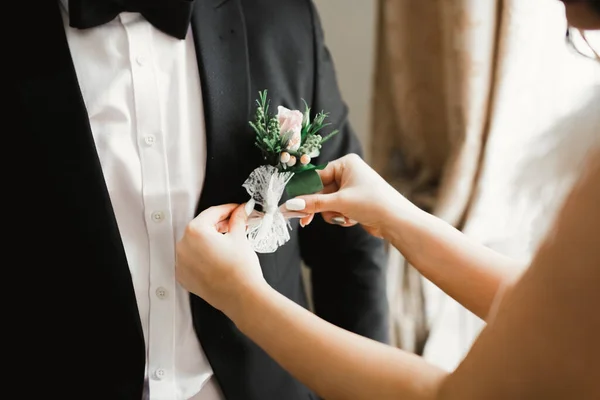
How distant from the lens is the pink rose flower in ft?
2.71

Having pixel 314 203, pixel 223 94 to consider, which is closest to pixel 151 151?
pixel 223 94

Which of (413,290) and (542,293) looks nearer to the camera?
(542,293)

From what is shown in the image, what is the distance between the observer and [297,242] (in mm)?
1055

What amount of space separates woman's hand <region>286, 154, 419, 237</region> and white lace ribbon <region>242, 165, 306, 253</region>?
0.02 meters

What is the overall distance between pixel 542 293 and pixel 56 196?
595 mm

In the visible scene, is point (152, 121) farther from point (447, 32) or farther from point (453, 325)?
point (453, 325)

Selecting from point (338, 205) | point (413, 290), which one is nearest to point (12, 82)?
point (338, 205)

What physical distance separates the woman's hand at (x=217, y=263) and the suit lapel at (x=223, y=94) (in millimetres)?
79

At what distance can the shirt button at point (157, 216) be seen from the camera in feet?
2.77

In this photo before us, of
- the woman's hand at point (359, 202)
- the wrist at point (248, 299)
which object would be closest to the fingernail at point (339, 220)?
the woman's hand at point (359, 202)

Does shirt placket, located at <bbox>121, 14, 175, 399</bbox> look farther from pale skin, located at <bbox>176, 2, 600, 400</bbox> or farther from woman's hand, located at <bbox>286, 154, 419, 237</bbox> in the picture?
woman's hand, located at <bbox>286, 154, 419, 237</bbox>

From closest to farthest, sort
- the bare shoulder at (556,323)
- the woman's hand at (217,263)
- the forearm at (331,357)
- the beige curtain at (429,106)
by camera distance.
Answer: the bare shoulder at (556,323) < the forearm at (331,357) < the woman's hand at (217,263) < the beige curtain at (429,106)

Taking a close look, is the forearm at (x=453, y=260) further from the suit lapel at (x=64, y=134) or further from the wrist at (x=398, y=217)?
the suit lapel at (x=64, y=134)

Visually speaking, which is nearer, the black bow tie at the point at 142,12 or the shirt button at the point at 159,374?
the black bow tie at the point at 142,12
